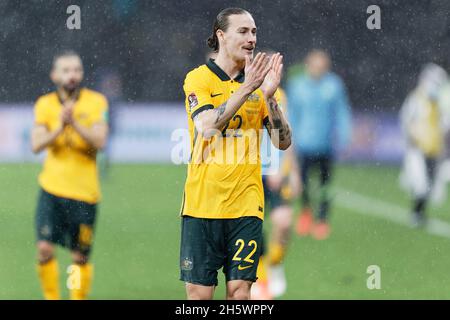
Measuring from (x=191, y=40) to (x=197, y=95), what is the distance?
51.8ft

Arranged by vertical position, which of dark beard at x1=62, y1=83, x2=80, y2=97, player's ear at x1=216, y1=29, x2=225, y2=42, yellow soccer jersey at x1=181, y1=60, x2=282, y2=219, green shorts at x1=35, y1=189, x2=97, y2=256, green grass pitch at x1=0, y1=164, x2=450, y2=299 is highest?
player's ear at x1=216, y1=29, x2=225, y2=42

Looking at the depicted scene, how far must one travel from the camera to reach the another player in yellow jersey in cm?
700

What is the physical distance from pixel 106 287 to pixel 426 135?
5.55 metres

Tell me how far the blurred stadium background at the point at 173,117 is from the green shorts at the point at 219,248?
3.12 m

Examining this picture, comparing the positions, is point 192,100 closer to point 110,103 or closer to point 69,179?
point 69,179

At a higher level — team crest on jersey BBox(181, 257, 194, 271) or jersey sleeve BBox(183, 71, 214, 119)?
jersey sleeve BBox(183, 71, 214, 119)

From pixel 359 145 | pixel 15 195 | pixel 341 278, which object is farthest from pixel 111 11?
pixel 341 278

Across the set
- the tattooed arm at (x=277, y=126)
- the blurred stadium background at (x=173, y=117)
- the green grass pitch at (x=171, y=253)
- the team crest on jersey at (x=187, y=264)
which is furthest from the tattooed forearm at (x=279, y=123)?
the blurred stadium background at (x=173, y=117)

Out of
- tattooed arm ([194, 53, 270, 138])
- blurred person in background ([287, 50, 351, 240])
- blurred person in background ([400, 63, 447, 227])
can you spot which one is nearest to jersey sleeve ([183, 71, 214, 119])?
tattooed arm ([194, 53, 270, 138])

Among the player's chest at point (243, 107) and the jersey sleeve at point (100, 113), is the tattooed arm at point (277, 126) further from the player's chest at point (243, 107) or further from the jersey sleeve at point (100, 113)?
the jersey sleeve at point (100, 113)

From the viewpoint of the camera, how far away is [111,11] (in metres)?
21.3

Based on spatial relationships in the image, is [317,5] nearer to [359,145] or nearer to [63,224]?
[359,145]

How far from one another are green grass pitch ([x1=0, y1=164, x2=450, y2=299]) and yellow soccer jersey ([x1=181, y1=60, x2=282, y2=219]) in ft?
8.16

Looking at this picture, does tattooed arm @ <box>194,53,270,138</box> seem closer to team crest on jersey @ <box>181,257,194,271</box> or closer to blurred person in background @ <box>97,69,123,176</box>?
team crest on jersey @ <box>181,257,194,271</box>
